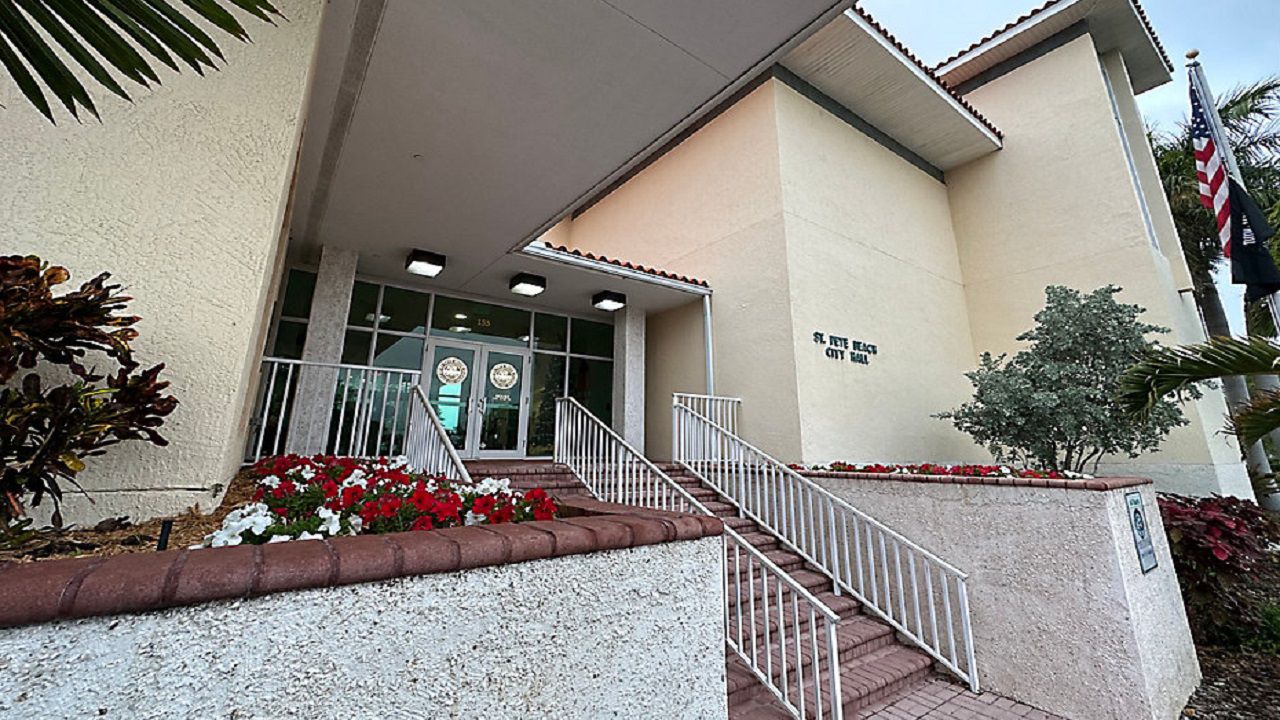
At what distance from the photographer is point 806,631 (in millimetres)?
4277

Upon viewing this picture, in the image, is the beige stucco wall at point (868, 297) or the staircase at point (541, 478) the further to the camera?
the beige stucco wall at point (868, 297)

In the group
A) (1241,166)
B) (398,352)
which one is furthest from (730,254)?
(1241,166)

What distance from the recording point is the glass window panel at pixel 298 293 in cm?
662

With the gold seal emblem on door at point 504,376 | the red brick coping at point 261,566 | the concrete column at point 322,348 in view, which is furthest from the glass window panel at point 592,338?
the red brick coping at point 261,566

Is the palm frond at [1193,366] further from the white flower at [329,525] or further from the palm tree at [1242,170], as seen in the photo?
the palm tree at [1242,170]

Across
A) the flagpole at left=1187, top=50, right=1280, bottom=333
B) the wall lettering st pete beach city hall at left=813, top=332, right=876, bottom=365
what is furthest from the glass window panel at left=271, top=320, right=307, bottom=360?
the flagpole at left=1187, top=50, right=1280, bottom=333

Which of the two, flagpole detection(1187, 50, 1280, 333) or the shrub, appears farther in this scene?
flagpole detection(1187, 50, 1280, 333)

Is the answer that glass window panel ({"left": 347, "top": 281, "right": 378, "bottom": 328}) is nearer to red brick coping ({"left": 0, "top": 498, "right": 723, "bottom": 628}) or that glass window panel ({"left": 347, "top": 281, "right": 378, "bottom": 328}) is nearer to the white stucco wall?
red brick coping ({"left": 0, "top": 498, "right": 723, "bottom": 628})

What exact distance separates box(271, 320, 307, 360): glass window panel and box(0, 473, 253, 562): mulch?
16.2 feet

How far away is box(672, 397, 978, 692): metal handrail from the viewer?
13.8ft

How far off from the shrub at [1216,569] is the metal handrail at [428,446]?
273 inches

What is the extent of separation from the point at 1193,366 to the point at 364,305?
869 cm

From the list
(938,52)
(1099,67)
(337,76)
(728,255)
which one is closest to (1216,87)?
(1099,67)

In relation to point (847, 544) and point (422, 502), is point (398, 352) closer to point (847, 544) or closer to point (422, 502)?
point (422, 502)
